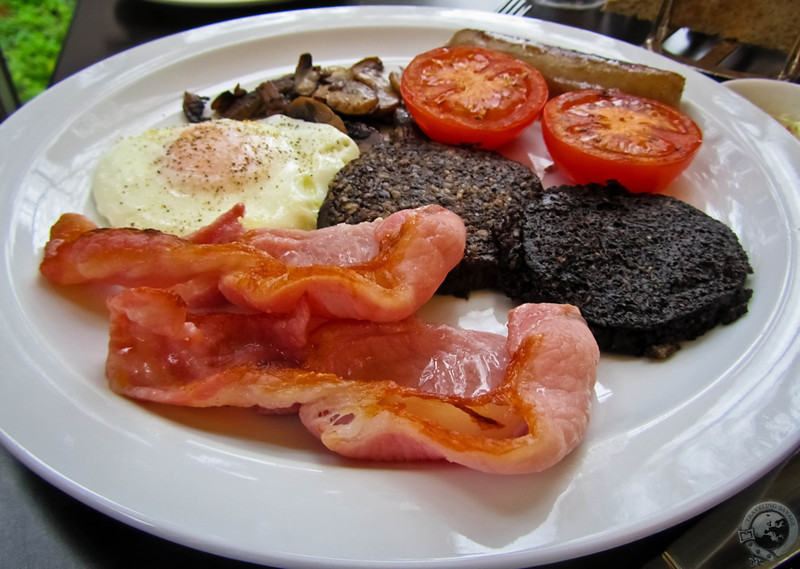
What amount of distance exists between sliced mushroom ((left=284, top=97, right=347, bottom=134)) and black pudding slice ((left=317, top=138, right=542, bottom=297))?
1.12ft

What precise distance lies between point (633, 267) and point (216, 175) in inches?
70.7

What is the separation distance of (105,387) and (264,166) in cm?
127

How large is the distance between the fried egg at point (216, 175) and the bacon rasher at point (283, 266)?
376mm

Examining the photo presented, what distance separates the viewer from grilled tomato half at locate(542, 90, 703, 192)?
8.86 feet

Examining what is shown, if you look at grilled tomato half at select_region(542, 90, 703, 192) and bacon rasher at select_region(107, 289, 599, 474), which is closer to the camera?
bacon rasher at select_region(107, 289, 599, 474)

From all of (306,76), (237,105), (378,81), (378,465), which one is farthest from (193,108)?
(378,465)

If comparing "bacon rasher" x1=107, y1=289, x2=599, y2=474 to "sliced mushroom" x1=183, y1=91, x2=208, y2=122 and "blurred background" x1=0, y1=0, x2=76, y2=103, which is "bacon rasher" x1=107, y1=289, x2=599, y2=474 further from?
"blurred background" x1=0, y1=0, x2=76, y2=103

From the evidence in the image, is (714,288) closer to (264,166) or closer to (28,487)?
(264,166)

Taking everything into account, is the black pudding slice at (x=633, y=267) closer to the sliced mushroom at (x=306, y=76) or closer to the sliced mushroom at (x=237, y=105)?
the sliced mushroom at (x=306, y=76)

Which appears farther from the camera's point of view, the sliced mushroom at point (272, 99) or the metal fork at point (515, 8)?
the metal fork at point (515, 8)

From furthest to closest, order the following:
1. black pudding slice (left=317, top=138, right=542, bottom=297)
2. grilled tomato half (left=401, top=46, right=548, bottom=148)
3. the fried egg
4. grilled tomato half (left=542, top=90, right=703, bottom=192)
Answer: grilled tomato half (left=401, top=46, right=548, bottom=148) → grilled tomato half (left=542, top=90, right=703, bottom=192) → the fried egg → black pudding slice (left=317, top=138, right=542, bottom=297)

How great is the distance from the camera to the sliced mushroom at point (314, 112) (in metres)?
3.08

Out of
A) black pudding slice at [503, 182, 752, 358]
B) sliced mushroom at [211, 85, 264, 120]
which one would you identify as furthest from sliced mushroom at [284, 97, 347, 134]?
black pudding slice at [503, 182, 752, 358]


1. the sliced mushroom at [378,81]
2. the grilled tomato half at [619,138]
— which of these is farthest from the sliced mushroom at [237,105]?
the grilled tomato half at [619,138]
